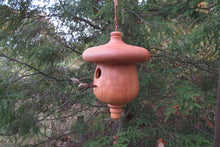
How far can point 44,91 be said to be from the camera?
2180 mm

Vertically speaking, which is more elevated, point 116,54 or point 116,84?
point 116,54

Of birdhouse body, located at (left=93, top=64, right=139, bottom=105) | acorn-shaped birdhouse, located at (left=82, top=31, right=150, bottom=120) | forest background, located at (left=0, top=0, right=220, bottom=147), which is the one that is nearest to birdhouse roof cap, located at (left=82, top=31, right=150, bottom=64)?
acorn-shaped birdhouse, located at (left=82, top=31, right=150, bottom=120)

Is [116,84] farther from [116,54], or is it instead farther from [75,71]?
[75,71]

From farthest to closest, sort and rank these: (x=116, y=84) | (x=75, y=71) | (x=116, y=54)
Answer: (x=75, y=71) < (x=116, y=84) < (x=116, y=54)

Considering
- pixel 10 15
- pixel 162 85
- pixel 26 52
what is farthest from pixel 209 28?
pixel 10 15

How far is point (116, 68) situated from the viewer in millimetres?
1116

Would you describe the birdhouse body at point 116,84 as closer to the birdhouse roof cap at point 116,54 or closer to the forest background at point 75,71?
the birdhouse roof cap at point 116,54

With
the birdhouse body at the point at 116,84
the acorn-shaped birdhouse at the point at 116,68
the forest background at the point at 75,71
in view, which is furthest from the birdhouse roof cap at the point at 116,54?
the forest background at the point at 75,71

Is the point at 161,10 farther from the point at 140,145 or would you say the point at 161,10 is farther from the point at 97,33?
the point at 140,145

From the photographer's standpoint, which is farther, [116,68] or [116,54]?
[116,68]

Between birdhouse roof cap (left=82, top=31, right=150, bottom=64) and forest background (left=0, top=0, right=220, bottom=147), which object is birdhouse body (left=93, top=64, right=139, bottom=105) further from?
forest background (left=0, top=0, right=220, bottom=147)

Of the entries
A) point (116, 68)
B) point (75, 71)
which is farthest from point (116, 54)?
point (75, 71)

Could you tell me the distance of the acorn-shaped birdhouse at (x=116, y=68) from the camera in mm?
982

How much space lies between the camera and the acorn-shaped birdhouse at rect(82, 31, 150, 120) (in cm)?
98
